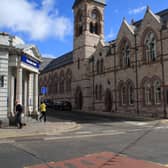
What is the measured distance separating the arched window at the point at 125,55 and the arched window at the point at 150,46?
3524 millimetres

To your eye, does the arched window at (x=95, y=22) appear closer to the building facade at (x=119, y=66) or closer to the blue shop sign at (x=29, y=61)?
the building facade at (x=119, y=66)

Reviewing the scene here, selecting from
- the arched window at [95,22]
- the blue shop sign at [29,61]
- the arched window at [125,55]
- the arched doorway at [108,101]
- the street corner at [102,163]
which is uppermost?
the arched window at [95,22]

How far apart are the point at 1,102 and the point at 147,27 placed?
68.6 ft

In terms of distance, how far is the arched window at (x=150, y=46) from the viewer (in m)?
29.7

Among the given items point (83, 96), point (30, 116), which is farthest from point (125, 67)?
point (30, 116)

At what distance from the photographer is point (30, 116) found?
2136cm

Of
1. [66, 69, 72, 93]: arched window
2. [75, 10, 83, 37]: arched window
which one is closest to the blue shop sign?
[75, 10, 83, 37]: arched window

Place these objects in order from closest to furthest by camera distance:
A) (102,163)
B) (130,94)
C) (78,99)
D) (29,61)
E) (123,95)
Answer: (102,163)
(29,61)
(130,94)
(123,95)
(78,99)

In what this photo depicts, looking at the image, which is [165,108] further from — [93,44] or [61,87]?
[61,87]

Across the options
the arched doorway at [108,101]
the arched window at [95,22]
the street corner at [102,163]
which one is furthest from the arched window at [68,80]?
the street corner at [102,163]

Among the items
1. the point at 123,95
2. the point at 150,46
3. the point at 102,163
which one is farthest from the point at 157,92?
the point at 102,163

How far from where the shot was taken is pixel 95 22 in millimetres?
46062

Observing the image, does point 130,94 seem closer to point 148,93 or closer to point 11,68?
point 148,93

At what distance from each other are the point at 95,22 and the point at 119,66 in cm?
1458
